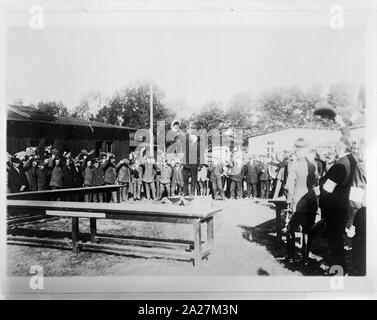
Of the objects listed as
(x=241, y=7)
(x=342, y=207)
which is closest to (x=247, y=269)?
(x=342, y=207)

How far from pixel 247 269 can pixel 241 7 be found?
2.05 meters

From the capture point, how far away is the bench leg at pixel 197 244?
247cm

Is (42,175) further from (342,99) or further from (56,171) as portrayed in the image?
(342,99)

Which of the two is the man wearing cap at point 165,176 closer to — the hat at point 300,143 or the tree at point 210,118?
the tree at point 210,118

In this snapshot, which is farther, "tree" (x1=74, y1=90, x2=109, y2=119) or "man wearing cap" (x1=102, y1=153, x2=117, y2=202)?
"man wearing cap" (x1=102, y1=153, x2=117, y2=202)

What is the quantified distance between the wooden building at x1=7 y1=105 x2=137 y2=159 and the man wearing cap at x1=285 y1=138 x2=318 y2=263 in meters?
1.41

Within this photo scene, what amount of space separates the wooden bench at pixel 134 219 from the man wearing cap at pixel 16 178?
15 cm

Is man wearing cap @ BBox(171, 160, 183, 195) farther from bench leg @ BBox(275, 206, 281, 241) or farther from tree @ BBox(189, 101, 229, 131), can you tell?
bench leg @ BBox(275, 206, 281, 241)

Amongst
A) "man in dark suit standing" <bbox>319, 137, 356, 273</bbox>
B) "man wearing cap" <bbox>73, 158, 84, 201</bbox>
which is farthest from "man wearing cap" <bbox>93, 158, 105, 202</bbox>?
"man in dark suit standing" <bbox>319, 137, 356, 273</bbox>

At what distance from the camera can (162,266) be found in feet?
8.58

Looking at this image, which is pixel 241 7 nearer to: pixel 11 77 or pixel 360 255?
pixel 11 77

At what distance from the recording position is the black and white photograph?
2.58 meters

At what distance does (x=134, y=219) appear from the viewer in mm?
2557

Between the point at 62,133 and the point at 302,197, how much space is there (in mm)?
2063
